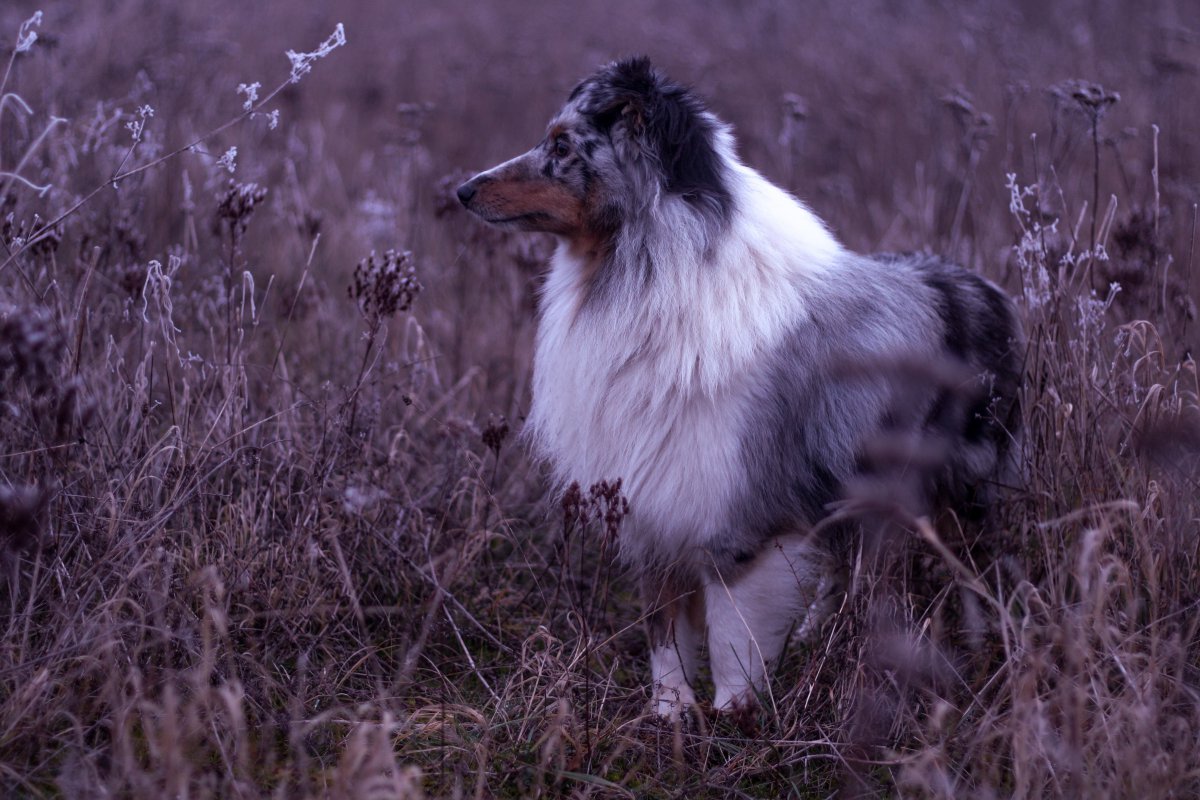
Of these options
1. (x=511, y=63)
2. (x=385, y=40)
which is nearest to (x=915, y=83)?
(x=511, y=63)

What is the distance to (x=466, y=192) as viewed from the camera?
123 inches

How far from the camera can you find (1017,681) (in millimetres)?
2482

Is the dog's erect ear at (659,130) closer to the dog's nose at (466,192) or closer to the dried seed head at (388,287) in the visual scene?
the dog's nose at (466,192)

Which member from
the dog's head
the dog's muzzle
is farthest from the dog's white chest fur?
the dog's muzzle

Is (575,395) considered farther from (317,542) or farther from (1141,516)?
(1141,516)

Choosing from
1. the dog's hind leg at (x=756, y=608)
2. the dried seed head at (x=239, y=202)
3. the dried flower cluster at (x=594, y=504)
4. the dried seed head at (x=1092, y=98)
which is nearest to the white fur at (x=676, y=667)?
the dog's hind leg at (x=756, y=608)

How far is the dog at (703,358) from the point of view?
9.64 ft

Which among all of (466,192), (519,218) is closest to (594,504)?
(519,218)

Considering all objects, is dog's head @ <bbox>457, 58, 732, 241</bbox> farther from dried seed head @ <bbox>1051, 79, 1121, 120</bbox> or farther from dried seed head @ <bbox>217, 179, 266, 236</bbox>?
dried seed head @ <bbox>1051, 79, 1121, 120</bbox>

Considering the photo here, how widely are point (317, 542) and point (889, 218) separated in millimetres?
4563

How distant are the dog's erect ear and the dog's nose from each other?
405 millimetres

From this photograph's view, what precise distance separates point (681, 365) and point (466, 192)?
813 millimetres

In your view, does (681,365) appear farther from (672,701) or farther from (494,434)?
(672,701)

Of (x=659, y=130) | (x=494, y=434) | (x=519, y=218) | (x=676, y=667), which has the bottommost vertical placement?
(x=676, y=667)
